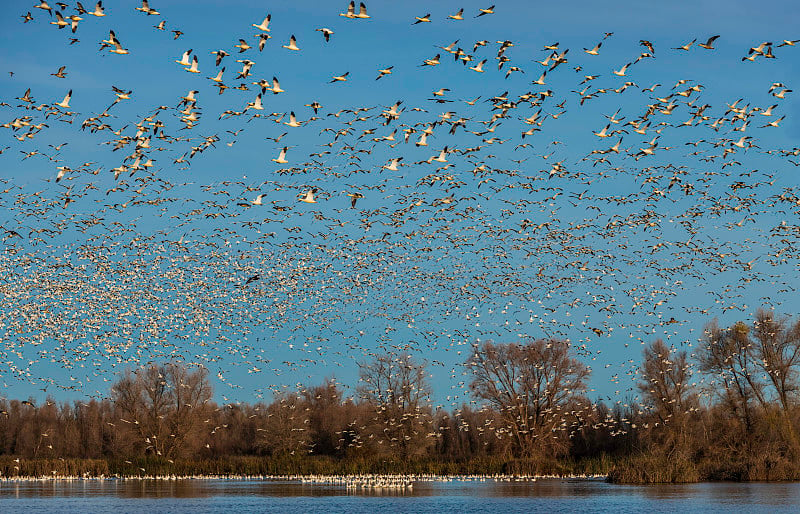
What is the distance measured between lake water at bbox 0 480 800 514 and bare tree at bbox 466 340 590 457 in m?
11.6

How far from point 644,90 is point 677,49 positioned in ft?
10.8

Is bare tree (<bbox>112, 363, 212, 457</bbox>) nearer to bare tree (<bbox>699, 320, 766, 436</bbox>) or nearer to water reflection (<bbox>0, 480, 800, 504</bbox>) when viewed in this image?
water reflection (<bbox>0, 480, 800, 504</bbox>)

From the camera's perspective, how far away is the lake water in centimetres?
3503

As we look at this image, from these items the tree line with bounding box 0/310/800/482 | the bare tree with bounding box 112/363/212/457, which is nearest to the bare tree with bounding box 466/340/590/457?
the tree line with bounding box 0/310/800/482

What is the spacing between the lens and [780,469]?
47.7 metres

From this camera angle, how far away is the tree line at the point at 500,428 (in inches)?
2073

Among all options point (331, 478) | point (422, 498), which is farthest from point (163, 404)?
point (422, 498)

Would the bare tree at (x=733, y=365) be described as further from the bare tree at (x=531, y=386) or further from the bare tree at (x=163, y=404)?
the bare tree at (x=163, y=404)

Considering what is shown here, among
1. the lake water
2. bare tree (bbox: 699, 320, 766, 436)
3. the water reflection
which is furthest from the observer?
bare tree (bbox: 699, 320, 766, 436)

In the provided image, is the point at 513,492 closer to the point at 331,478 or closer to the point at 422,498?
the point at 422,498

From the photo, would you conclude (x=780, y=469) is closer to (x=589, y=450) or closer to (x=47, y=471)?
(x=589, y=450)

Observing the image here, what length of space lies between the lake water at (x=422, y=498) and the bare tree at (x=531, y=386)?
1159cm

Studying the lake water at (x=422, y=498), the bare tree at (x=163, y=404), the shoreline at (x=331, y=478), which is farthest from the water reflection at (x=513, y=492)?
the bare tree at (x=163, y=404)

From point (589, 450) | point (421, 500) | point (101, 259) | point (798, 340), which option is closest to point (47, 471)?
point (101, 259)
